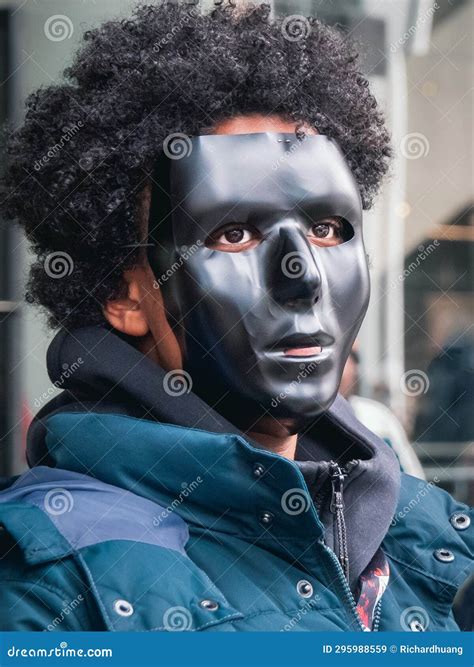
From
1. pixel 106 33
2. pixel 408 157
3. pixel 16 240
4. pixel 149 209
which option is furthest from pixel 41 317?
pixel 408 157

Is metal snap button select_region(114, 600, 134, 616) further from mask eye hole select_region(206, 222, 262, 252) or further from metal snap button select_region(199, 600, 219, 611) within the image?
mask eye hole select_region(206, 222, 262, 252)

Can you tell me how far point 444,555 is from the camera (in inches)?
73.3

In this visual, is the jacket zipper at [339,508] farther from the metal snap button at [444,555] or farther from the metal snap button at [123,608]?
the metal snap button at [123,608]

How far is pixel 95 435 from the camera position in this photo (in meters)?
1.68

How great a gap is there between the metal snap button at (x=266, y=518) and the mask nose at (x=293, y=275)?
36cm

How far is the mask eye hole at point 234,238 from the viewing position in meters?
1.78

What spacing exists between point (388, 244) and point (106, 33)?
107cm

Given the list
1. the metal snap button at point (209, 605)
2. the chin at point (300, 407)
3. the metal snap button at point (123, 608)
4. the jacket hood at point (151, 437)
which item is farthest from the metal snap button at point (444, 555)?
the metal snap button at point (123, 608)

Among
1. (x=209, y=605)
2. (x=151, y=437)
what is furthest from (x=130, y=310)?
(x=209, y=605)

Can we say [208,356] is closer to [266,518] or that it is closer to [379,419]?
[266,518]

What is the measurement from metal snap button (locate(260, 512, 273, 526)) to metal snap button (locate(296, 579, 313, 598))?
113 millimetres

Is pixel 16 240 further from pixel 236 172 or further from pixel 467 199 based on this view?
pixel 467 199

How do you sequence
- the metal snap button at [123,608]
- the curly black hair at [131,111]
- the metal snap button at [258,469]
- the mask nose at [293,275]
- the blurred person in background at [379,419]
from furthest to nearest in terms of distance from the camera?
the blurred person in background at [379,419] → the curly black hair at [131,111] → the mask nose at [293,275] → the metal snap button at [258,469] → the metal snap button at [123,608]

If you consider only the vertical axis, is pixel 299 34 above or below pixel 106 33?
above
